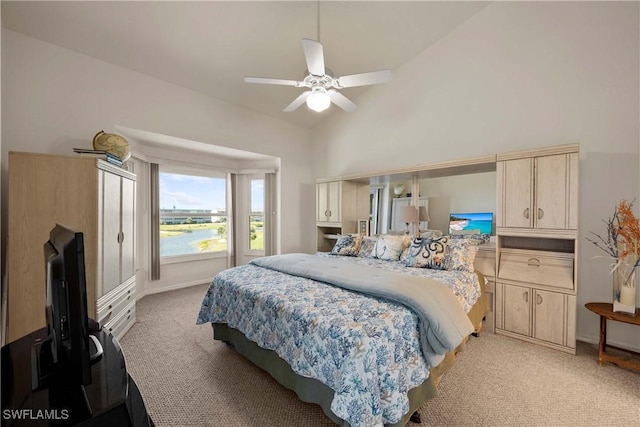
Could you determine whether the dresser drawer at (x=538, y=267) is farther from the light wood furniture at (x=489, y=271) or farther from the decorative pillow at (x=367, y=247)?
the decorative pillow at (x=367, y=247)

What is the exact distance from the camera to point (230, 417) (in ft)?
5.65

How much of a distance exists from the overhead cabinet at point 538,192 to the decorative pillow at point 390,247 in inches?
41.7

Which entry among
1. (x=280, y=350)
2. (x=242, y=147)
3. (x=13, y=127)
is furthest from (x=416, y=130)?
(x=13, y=127)

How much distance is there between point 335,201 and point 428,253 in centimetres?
200

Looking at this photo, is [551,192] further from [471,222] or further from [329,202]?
[329,202]

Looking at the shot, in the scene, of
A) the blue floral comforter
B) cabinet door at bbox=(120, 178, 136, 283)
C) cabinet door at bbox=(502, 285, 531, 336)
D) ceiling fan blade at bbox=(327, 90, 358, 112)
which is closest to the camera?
the blue floral comforter

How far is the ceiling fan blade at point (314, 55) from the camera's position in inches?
76.3

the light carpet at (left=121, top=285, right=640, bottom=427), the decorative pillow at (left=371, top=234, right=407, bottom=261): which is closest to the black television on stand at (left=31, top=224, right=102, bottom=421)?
the light carpet at (left=121, top=285, right=640, bottom=427)

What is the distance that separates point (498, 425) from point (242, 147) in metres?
4.36

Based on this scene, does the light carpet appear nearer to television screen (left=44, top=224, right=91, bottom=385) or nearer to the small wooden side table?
the small wooden side table

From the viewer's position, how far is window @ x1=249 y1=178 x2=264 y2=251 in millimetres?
5328

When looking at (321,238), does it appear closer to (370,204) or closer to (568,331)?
(370,204)

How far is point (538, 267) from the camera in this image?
2754 millimetres

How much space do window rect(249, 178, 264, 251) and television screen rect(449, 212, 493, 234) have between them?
3.46 m
